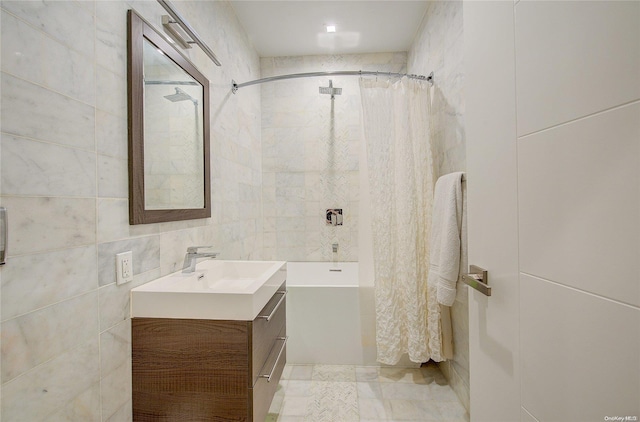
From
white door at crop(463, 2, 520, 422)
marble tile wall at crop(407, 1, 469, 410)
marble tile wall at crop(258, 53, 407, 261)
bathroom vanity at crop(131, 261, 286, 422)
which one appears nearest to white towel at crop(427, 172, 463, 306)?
marble tile wall at crop(407, 1, 469, 410)

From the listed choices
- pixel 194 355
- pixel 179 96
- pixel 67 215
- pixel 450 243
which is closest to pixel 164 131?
pixel 179 96

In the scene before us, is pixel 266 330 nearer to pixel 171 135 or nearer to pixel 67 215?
pixel 67 215

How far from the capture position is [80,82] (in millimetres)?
894

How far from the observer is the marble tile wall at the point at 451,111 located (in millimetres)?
1729

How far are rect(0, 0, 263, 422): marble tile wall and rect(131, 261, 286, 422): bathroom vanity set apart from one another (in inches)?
2.6

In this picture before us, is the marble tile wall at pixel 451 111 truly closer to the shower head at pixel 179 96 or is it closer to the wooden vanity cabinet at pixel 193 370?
the wooden vanity cabinet at pixel 193 370

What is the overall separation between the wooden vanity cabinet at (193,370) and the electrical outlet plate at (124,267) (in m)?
0.18

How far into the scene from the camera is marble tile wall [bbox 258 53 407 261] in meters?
3.09

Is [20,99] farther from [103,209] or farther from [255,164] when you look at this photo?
[255,164]

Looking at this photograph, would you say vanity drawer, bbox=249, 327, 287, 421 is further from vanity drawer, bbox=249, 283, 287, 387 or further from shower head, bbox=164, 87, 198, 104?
shower head, bbox=164, 87, 198, 104

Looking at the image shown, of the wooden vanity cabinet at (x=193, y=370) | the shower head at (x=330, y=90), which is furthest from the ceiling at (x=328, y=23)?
the wooden vanity cabinet at (x=193, y=370)

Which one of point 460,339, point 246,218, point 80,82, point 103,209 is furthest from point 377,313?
point 80,82

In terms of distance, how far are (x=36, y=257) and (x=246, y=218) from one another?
181 cm

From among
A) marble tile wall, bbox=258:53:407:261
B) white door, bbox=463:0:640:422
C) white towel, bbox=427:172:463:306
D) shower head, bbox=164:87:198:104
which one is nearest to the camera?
white door, bbox=463:0:640:422
